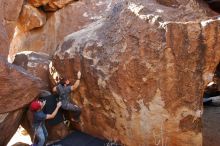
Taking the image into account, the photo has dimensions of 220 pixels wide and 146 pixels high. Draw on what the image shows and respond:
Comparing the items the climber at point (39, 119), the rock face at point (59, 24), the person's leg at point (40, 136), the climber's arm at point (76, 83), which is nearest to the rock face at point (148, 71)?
the climber's arm at point (76, 83)

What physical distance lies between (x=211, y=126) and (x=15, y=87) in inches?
167

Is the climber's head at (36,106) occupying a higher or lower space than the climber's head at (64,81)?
lower

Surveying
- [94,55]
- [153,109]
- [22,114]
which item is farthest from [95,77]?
[22,114]

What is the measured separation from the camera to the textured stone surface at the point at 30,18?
10.7 metres

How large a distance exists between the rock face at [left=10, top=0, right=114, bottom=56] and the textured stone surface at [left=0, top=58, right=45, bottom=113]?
17.1 feet

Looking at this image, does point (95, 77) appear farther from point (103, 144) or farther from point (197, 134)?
point (197, 134)

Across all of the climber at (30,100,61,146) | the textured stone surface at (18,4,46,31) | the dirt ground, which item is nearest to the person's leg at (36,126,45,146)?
the climber at (30,100,61,146)

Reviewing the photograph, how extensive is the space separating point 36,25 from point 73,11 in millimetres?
1268

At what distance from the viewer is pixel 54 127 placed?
645 cm

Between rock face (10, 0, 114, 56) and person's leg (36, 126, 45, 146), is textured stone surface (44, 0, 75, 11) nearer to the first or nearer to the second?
rock face (10, 0, 114, 56)

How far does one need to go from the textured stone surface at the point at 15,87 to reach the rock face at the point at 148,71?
793mm

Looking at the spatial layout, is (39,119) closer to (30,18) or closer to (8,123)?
(8,123)

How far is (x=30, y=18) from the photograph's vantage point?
35.6 feet

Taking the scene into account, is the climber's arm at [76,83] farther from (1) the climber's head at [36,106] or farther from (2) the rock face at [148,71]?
(1) the climber's head at [36,106]
